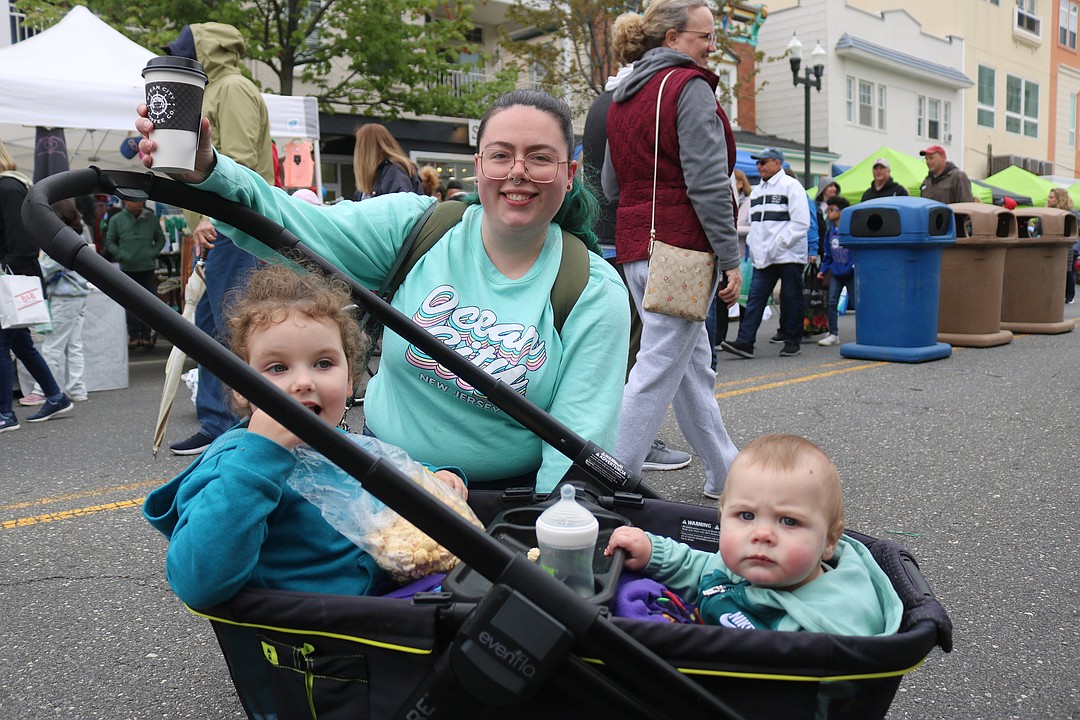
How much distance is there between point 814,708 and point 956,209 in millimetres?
8398

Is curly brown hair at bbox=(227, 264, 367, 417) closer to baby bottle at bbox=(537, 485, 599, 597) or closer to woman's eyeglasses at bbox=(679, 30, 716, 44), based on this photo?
baby bottle at bbox=(537, 485, 599, 597)

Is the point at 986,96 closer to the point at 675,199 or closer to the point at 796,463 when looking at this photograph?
the point at 675,199

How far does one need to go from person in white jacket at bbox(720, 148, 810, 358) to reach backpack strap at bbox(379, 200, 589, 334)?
19.4 feet

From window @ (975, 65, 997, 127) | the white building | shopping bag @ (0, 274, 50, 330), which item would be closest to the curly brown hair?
shopping bag @ (0, 274, 50, 330)

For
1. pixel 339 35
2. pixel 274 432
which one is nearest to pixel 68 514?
pixel 274 432

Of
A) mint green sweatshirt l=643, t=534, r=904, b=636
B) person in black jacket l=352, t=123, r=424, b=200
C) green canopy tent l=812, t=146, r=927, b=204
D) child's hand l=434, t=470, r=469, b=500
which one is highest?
green canopy tent l=812, t=146, r=927, b=204

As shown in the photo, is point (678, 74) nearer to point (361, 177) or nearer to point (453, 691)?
point (453, 691)

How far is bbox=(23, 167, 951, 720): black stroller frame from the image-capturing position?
134 cm

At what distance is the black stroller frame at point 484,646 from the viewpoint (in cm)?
134

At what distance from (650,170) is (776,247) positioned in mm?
4476

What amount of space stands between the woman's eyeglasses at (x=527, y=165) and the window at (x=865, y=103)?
2789cm

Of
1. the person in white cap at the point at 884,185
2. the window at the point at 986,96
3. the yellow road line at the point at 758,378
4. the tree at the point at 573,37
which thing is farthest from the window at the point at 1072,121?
the yellow road line at the point at 758,378

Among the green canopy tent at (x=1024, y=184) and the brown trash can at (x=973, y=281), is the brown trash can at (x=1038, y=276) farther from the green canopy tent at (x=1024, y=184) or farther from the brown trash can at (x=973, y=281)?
the green canopy tent at (x=1024, y=184)

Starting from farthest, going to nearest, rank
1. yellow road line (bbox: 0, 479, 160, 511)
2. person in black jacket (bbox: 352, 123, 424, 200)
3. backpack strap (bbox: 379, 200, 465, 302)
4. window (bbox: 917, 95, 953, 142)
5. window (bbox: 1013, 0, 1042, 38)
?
1. window (bbox: 1013, 0, 1042, 38)
2. window (bbox: 917, 95, 953, 142)
3. person in black jacket (bbox: 352, 123, 424, 200)
4. yellow road line (bbox: 0, 479, 160, 511)
5. backpack strap (bbox: 379, 200, 465, 302)
